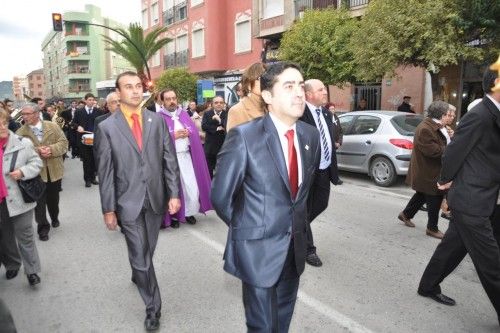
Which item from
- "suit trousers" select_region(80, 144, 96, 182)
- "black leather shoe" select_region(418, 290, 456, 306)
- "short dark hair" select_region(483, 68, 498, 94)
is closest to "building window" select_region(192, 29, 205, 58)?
"suit trousers" select_region(80, 144, 96, 182)

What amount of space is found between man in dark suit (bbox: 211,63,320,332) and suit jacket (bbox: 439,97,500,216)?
136cm

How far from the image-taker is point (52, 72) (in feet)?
317

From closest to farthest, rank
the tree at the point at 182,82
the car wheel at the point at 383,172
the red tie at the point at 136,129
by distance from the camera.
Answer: the red tie at the point at 136,129
the car wheel at the point at 383,172
the tree at the point at 182,82

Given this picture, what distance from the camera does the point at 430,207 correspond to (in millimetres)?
5352

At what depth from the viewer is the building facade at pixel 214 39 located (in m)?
26.4

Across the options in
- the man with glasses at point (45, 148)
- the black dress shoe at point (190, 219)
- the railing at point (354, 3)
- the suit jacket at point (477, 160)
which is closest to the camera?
the suit jacket at point (477, 160)

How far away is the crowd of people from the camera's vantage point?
2.29 meters

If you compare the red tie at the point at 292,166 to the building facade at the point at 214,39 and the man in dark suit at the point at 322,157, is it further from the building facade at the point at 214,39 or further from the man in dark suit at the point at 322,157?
the building facade at the point at 214,39

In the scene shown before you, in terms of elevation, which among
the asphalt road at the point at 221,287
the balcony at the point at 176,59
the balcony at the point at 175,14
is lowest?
the asphalt road at the point at 221,287

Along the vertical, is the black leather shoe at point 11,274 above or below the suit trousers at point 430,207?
below

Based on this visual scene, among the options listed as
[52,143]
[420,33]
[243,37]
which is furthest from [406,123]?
[243,37]

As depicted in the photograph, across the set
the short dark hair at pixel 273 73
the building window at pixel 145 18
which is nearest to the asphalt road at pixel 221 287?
the short dark hair at pixel 273 73

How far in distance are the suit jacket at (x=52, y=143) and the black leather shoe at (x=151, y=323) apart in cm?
314

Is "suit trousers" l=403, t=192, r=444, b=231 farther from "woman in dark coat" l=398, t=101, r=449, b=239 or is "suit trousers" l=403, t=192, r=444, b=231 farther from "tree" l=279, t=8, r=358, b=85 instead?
"tree" l=279, t=8, r=358, b=85
